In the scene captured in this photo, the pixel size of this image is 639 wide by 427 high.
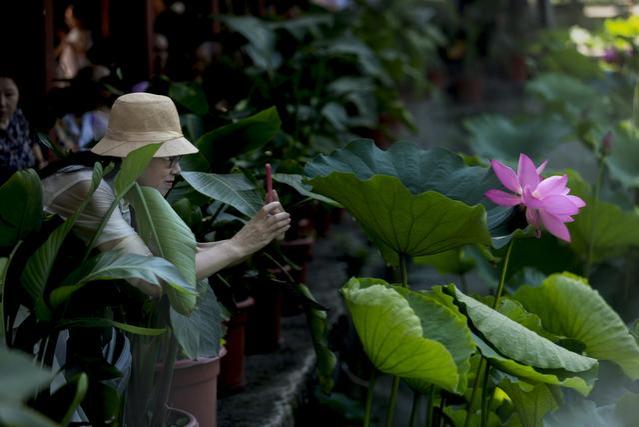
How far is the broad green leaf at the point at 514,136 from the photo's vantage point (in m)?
4.33

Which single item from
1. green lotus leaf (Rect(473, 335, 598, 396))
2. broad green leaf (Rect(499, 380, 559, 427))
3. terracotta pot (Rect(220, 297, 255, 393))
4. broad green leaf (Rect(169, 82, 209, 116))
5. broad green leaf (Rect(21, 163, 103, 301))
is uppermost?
broad green leaf (Rect(21, 163, 103, 301))

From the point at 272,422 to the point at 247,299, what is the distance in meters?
0.38

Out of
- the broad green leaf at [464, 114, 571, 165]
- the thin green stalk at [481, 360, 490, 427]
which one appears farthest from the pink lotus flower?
the broad green leaf at [464, 114, 571, 165]

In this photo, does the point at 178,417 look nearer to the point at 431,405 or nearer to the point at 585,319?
the point at 431,405

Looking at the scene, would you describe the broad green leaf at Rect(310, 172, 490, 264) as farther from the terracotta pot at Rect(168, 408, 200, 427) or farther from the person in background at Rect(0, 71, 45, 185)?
the person in background at Rect(0, 71, 45, 185)

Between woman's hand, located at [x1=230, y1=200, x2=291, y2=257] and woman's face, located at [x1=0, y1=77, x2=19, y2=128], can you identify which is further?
woman's face, located at [x1=0, y1=77, x2=19, y2=128]

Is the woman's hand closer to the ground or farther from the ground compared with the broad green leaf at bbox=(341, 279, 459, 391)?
farther from the ground

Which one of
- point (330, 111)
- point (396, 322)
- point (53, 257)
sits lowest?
point (330, 111)

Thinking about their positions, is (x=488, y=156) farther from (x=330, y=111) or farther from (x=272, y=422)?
(x=272, y=422)

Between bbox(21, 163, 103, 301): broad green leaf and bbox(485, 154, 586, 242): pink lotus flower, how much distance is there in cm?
78

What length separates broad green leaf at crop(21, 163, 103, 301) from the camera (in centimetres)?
161

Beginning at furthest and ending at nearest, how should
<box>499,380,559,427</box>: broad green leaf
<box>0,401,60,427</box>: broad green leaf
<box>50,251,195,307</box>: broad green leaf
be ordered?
<box>499,380,559,427</box>: broad green leaf < <box>50,251,195,307</box>: broad green leaf < <box>0,401,60,427</box>: broad green leaf

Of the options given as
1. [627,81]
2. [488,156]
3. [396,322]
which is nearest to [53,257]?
[396,322]

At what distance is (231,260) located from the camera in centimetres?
182
